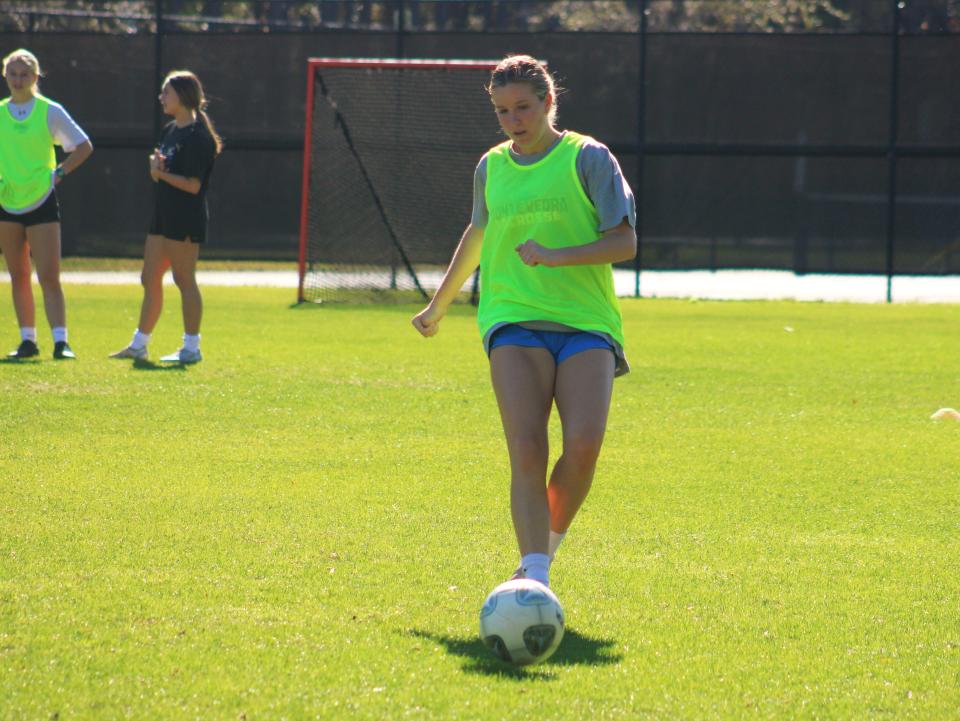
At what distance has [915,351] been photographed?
13125mm

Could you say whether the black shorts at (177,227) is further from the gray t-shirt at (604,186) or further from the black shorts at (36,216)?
the gray t-shirt at (604,186)

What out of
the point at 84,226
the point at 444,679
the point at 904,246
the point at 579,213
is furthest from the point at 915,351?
the point at 84,226

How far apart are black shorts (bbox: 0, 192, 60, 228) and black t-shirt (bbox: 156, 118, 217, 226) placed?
778 mm

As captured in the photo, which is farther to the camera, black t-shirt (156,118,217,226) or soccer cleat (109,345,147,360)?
soccer cleat (109,345,147,360)

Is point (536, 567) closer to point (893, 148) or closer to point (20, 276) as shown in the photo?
point (20, 276)

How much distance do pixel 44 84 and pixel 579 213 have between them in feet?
63.1

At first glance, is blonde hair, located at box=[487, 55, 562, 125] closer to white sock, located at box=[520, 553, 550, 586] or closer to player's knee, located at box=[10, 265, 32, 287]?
white sock, located at box=[520, 553, 550, 586]

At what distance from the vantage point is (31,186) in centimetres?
1075

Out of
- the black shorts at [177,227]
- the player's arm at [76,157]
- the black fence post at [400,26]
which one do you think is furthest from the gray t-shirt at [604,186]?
the black fence post at [400,26]

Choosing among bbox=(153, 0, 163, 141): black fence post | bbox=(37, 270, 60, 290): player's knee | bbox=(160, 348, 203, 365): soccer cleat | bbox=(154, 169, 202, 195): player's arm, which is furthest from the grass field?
bbox=(153, 0, 163, 141): black fence post

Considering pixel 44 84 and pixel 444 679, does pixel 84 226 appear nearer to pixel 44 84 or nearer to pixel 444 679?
pixel 44 84

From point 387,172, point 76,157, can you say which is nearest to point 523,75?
point 76,157

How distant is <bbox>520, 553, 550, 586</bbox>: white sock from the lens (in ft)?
14.4

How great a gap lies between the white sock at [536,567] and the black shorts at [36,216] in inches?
288
